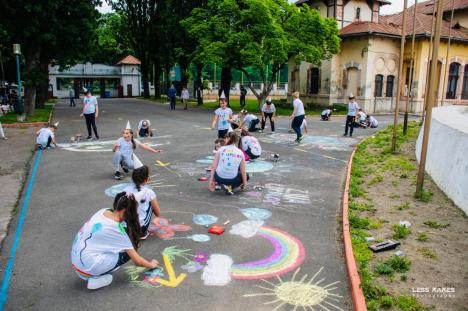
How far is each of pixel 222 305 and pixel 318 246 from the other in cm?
226

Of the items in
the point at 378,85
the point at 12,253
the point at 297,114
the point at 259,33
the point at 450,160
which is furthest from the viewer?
the point at 378,85

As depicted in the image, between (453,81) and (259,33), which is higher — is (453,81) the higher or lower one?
the lower one

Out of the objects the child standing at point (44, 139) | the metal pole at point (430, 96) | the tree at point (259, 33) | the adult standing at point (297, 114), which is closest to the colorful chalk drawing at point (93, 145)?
the child standing at point (44, 139)

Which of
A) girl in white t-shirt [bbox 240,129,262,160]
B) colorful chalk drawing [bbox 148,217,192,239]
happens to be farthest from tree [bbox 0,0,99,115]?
colorful chalk drawing [bbox 148,217,192,239]

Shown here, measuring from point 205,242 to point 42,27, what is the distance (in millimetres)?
21046

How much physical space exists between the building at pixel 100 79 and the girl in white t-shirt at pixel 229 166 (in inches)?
1989

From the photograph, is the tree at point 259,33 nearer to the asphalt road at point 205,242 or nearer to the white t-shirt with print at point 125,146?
the asphalt road at point 205,242

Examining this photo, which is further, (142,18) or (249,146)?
(142,18)

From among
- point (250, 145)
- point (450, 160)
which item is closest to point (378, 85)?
point (250, 145)

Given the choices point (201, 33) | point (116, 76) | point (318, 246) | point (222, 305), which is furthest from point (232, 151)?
point (116, 76)

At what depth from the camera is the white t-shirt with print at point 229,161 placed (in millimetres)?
8578

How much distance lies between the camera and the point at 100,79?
191ft

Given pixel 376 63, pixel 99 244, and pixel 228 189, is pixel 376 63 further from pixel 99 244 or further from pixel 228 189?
pixel 99 244

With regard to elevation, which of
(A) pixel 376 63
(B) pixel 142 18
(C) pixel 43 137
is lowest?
(C) pixel 43 137
